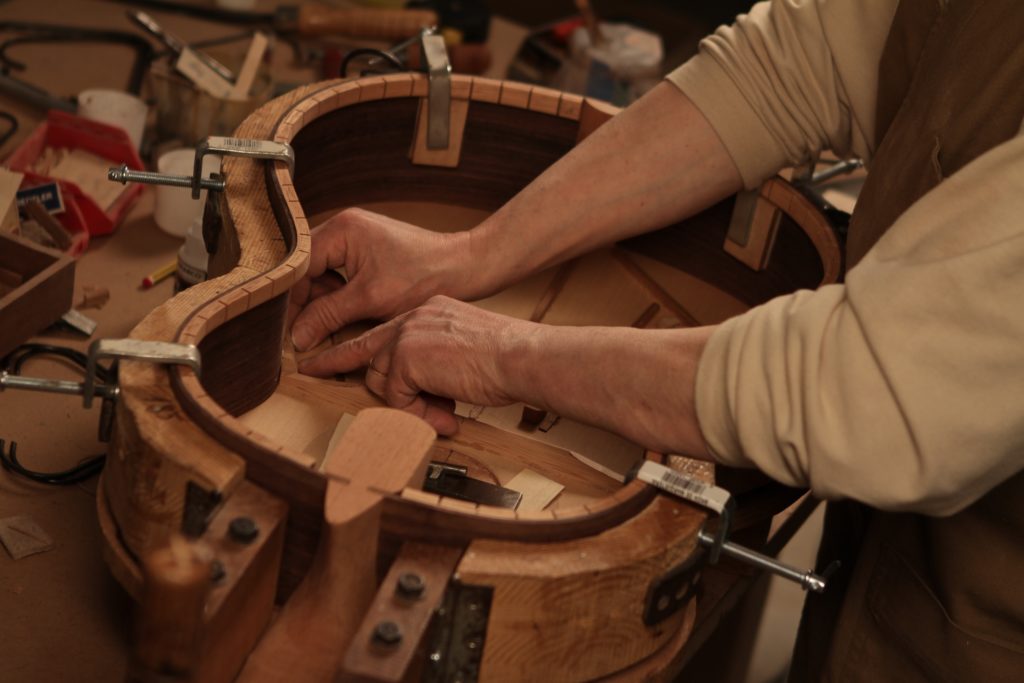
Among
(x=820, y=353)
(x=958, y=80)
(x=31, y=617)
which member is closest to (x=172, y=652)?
(x=31, y=617)

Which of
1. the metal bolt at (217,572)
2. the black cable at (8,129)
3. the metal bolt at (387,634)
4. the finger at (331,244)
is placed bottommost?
the metal bolt at (387,634)

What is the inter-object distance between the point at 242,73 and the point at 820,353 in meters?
1.11

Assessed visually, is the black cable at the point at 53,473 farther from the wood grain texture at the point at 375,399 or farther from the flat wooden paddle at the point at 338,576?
the flat wooden paddle at the point at 338,576

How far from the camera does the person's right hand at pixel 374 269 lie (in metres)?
1.14

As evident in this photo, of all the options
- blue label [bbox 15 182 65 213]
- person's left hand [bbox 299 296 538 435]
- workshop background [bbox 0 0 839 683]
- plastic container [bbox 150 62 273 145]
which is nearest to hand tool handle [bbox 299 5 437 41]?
workshop background [bbox 0 0 839 683]

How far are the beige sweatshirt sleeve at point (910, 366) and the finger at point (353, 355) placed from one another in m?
0.34

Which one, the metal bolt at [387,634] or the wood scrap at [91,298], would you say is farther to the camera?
the wood scrap at [91,298]

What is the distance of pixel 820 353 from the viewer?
801mm

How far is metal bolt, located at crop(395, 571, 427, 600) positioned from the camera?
0.71m

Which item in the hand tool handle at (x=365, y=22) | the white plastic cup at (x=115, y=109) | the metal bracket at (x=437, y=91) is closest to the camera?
the metal bracket at (x=437, y=91)

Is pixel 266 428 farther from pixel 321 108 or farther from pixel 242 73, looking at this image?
pixel 242 73

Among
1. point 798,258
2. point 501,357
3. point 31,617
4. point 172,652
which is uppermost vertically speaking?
point 798,258

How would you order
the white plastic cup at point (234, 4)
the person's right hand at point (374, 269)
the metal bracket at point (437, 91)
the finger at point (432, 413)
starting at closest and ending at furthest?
the finger at point (432, 413)
the person's right hand at point (374, 269)
the metal bracket at point (437, 91)
the white plastic cup at point (234, 4)

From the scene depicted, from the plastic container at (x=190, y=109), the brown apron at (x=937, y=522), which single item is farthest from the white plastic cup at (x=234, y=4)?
the brown apron at (x=937, y=522)
